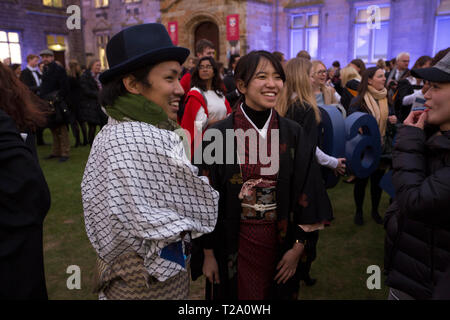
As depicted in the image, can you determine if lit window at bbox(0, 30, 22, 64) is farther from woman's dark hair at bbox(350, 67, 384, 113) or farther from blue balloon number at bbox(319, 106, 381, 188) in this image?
blue balloon number at bbox(319, 106, 381, 188)

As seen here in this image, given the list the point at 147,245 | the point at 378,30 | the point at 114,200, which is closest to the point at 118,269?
the point at 147,245

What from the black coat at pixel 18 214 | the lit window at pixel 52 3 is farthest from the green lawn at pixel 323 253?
the lit window at pixel 52 3

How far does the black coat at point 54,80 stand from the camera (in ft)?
24.4

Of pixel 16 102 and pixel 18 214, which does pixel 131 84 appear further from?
pixel 16 102

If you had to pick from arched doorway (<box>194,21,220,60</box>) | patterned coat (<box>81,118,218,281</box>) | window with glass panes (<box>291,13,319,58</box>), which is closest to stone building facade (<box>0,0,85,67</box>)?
arched doorway (<box>194,21,220,60</box>)

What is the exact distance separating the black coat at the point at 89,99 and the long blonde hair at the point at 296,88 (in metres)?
6.09

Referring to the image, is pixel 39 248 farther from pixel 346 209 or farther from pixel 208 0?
pixel 208 0

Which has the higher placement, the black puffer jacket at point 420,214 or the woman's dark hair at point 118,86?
the woman's dark hair at point 118,86

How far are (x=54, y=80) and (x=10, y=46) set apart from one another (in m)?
16.2

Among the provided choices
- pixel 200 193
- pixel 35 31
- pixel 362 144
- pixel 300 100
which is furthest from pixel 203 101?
pixel 35 31

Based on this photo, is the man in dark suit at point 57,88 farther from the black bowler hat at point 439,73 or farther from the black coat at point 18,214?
the black bowler hat at point 439,73

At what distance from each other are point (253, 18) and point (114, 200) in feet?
55.0

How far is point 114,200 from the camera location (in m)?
1.31

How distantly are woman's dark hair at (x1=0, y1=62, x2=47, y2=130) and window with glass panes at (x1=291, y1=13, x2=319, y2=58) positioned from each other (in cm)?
1639
